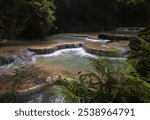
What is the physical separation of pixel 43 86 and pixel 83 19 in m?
18.8

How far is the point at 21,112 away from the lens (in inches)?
105

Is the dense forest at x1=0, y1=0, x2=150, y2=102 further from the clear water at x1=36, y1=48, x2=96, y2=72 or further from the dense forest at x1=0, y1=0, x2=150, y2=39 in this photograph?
the clear water at x1=36, y1=48, x2=96, y2=72

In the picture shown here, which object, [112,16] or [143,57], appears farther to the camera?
[112,16]

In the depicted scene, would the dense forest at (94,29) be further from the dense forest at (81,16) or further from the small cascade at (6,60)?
the small cascade at (6,60)

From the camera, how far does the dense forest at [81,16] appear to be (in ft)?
47.3

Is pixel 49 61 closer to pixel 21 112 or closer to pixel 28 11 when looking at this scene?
pixel 28 11

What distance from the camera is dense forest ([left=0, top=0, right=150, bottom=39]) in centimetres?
1441

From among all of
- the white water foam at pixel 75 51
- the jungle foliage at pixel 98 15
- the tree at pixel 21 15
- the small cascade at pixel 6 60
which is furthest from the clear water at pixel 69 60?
the jungle foliage at pixel 98 15

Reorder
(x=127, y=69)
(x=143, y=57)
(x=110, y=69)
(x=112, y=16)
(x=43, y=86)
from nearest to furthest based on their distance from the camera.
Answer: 1. (x=110, y=69)
2. (x=127, y=69)
3. (x=143, y=57)
4. (x=43, y=86)
5. (x=112, y=16)

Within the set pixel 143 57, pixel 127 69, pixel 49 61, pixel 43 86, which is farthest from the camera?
pixel 49 61

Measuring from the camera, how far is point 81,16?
82.3ft

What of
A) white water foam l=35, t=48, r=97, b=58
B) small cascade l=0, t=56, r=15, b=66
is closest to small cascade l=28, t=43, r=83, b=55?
white water foam l=35, t=48, r=97, b=58

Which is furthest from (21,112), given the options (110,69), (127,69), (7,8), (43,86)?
(7,8)

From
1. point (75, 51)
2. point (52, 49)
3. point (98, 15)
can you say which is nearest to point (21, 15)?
point (52, 49)
